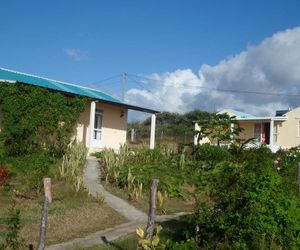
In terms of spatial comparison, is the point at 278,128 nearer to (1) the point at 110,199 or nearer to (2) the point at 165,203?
(2) the point at 165,203

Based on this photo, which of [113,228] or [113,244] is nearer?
[113,244]

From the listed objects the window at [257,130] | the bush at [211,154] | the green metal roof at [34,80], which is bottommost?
the bush at [211,154]

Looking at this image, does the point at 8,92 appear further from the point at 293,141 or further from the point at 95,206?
the point at 293,141

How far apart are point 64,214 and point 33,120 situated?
7.98 m

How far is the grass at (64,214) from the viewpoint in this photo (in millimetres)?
9656

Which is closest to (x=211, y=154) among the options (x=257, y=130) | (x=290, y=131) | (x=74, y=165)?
(x=74, y=165)

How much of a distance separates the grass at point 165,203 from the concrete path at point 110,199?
0.74 ft

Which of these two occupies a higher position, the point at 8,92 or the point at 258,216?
the point at 8,92

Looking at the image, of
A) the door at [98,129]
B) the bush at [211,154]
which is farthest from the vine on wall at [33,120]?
the bush at [211,154]

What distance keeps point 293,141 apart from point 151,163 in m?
19.6

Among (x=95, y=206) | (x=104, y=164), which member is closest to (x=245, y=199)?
(x=95, y=206)

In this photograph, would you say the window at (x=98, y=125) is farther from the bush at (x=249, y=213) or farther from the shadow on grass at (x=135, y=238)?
the bush at (x=249, y=213)

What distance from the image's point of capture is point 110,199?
13312 millimetres

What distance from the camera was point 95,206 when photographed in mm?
12055
